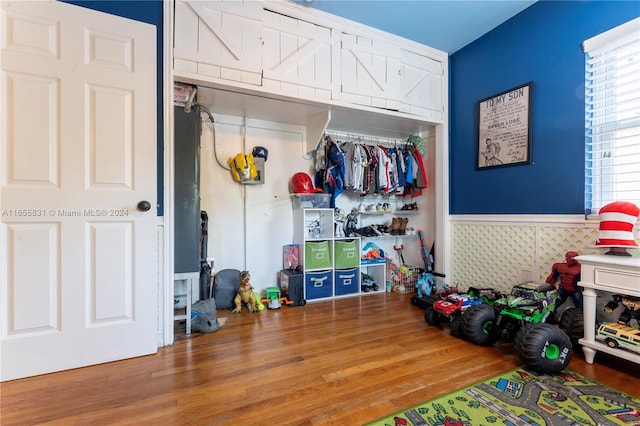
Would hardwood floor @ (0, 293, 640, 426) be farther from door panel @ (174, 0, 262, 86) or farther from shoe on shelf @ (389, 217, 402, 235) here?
door panel @ (174, 0, 262, 86)

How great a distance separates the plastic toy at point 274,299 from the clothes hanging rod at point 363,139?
1985mm

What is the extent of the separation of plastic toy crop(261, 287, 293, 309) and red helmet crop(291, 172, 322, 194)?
1.13 m

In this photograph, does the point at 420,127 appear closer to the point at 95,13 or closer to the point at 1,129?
the point at 95,13

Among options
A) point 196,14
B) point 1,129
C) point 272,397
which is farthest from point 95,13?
point 272,397

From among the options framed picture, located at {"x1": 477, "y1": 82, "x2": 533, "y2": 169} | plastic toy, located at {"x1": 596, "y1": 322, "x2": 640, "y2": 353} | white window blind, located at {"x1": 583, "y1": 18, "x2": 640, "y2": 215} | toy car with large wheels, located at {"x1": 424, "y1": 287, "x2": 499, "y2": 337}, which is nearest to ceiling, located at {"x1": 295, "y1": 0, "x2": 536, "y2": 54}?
framed picture, located at {"x1": 477, "y1": 82, "x2": 533, "y2": 169}

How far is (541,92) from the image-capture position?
2.44 metres

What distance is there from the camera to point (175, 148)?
2139mm

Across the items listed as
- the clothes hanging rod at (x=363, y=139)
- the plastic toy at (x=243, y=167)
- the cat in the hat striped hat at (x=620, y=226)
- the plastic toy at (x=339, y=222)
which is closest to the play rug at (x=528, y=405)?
the cat in the hat striped hat at (x=620, y=226)

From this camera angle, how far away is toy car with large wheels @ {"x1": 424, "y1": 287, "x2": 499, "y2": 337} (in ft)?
7.18

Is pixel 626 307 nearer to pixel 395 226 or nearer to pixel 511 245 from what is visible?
pixel 511 245

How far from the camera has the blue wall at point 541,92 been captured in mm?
2199

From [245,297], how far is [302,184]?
4.42 ft

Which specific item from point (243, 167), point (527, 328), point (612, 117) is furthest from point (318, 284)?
point (612, 117)

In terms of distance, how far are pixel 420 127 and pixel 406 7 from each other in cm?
135
